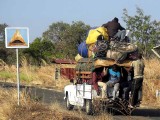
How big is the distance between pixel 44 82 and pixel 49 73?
0.77 m

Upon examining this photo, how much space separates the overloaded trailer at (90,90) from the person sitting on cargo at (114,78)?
145mm

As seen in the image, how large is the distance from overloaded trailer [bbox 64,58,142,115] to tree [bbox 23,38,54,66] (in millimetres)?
28110

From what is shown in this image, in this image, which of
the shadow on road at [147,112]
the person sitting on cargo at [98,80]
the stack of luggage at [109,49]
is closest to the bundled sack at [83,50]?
the stack of luggage at [109,49]

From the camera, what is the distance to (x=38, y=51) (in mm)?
53906

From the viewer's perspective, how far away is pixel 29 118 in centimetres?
1459

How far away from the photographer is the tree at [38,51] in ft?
160

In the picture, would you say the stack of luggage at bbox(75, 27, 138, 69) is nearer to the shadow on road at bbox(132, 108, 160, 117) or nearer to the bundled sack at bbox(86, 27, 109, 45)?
the bundled sack at bbox(86, 27, 109, 45)

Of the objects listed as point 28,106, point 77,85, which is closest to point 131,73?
point 77,85

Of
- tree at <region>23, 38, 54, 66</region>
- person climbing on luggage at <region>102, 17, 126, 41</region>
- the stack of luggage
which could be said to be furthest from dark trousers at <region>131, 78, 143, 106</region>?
tree at <region>23, 38, 54, 66</region>

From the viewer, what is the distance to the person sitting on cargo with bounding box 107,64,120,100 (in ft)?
58.3

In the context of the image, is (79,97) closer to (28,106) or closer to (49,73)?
(28,106)

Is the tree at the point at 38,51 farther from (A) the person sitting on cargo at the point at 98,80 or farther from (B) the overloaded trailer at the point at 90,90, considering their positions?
(A) the person sitting on cargo at the point at 98,80

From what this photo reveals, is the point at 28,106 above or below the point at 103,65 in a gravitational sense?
below

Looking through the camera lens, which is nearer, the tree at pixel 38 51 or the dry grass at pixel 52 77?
the dry grass at pixel 52 77
